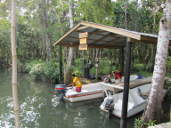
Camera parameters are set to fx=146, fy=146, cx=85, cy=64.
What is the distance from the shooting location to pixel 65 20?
12.7 m

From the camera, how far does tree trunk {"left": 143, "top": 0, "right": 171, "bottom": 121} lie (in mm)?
3334

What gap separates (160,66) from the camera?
3.42 metres

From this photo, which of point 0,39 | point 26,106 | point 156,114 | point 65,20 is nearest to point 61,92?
point 26,106

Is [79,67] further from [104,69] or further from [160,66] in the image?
[160,66]

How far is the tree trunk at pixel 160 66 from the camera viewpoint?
10.9ft

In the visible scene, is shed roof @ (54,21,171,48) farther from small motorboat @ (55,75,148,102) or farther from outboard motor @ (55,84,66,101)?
outboard motor @ (55,84,66,101)

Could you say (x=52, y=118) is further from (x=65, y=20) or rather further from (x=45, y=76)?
(x=65, y=20)

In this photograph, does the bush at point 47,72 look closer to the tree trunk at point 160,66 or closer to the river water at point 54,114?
the river water at point 54,114

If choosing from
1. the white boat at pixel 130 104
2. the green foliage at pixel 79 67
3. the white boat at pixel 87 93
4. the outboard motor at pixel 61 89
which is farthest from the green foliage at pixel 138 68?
the outboard motor at pixel 61 89

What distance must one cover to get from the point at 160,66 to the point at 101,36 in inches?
138

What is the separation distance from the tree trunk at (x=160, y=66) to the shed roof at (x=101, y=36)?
18.5 inches

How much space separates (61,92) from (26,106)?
1.46m

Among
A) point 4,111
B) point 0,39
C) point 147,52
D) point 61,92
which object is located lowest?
point 4,111

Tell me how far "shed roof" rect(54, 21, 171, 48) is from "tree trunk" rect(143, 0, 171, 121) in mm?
469
